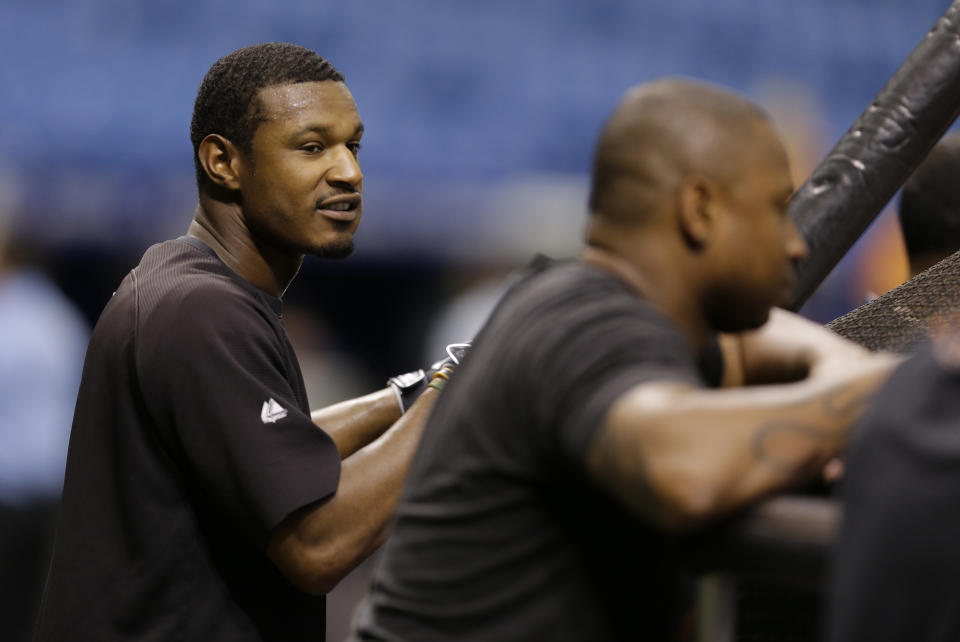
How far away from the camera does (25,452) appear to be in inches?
186

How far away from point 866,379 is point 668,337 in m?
0.19

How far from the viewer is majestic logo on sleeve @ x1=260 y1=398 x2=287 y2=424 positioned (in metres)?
2.01

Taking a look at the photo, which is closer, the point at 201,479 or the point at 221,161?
the point at 201,479

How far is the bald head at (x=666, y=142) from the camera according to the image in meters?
1.43

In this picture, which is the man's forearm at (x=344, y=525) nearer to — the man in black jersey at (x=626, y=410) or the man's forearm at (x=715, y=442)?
the man in black jersey at (x=626, y=410)

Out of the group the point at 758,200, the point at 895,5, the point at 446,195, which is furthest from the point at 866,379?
the point at 895,5

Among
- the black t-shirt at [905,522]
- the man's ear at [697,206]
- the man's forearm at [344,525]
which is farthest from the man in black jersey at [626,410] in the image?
the man's forearm at [344,525]

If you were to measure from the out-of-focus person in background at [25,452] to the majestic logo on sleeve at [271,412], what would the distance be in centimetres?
299

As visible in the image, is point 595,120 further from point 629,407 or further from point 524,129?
point 629,407

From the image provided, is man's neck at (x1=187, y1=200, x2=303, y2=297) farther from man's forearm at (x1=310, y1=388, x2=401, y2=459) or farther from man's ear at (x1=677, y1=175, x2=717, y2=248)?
man's ear at (x1=677, y1=175, x2=717, y2=248)

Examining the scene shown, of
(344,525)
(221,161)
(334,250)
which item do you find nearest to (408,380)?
(334,250)

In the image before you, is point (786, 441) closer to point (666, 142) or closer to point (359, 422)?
point (666, 142)

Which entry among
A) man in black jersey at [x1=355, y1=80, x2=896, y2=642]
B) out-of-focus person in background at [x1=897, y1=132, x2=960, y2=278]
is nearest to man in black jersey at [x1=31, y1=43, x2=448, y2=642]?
man in black jersey at [x1=355, y1=80, x2=896, y2=642]

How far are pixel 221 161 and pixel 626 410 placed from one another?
4.86ft
